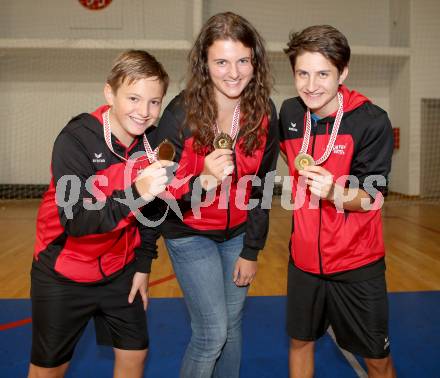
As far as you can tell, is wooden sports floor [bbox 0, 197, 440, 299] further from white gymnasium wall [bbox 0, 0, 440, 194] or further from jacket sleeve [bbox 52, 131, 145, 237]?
white gymnasium wall [bbox 0, 0, 440, 194]

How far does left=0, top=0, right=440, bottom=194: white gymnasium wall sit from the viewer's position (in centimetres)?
1194

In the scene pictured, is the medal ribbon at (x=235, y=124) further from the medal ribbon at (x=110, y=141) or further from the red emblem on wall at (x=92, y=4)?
the red emblem on wall at (x=92, y=4)

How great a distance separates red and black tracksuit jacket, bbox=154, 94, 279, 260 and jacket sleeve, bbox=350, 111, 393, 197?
17.2 inches

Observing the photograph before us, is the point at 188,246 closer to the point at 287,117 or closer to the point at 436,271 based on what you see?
the point at 287,117

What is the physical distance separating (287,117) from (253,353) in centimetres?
173

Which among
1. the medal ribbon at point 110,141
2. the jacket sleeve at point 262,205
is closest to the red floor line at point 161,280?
the jacket sleeve at point 262,205

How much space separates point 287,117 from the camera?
2.34 m

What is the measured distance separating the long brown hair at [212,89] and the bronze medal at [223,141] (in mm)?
87

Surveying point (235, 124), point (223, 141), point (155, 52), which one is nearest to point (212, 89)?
point (235, 124)

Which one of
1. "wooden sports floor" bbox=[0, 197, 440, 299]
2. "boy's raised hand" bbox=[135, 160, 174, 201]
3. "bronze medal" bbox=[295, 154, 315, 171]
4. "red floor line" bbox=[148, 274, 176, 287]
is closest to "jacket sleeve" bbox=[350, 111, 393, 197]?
"bronze medal" bbox=[295, 154, 315, 171]

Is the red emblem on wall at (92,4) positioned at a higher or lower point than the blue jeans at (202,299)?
higher

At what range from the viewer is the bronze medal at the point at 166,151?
1.86 m

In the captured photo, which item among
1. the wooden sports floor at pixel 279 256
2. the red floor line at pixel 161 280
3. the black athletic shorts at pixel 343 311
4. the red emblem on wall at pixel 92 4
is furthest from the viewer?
the red emblem on wall at pixel 92 4

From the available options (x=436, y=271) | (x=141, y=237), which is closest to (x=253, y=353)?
(x=141, y=237)
